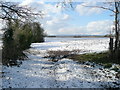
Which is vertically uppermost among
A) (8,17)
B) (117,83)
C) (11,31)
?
(8,17)

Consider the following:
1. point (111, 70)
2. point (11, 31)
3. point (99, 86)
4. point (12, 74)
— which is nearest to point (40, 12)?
A: point (11, 31)

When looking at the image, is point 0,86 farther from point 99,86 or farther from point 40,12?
point 40,12

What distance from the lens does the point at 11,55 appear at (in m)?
17.0

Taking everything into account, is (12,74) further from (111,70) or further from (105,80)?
(111,70)

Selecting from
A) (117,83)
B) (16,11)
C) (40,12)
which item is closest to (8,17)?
(16,11)

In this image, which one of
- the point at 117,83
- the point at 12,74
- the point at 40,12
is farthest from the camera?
the point at 40,12

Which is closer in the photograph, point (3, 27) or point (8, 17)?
point (8, 17)

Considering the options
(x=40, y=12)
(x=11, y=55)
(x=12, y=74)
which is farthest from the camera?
(x=11, y=55)

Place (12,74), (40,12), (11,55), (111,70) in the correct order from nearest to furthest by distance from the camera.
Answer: (12,74) → (111,70) → (40,12) → (11,55)

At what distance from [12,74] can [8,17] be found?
5.93m

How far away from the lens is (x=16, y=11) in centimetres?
1612

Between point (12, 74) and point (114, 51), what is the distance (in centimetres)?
957

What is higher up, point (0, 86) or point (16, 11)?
point (16, 11)

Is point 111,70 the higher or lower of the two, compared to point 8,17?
lower
